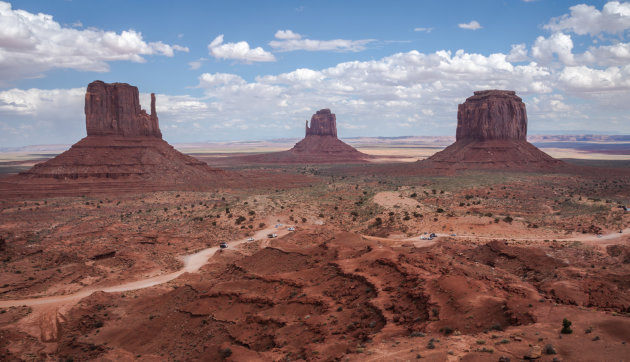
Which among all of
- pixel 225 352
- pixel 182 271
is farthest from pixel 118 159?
pixel 225 352

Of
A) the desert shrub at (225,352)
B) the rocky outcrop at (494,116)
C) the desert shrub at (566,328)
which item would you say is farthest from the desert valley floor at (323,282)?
the rocky outcrop at (494,116)

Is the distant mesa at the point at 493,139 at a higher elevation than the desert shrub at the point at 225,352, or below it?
higher

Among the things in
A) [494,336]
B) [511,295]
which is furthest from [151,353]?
[511,295]

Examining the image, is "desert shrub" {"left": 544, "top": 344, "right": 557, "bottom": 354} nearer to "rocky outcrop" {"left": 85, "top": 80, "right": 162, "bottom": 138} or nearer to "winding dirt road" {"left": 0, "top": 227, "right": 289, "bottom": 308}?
"winding dirt road" {"left": 0, "top": 227, "right": 289, "bottom": 308}

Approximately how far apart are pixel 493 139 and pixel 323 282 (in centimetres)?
11200

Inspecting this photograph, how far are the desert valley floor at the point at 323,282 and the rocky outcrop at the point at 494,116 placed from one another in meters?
64.7

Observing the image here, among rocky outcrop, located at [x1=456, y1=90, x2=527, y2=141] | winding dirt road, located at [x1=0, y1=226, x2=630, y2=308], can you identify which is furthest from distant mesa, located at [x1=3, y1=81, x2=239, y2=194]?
rocky outcrop, located at [x1=456, y1=90, x2=527, y2=141]

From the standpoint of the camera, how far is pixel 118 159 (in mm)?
91250

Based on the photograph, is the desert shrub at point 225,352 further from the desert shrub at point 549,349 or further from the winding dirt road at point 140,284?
the winding dirt road at point 140,284

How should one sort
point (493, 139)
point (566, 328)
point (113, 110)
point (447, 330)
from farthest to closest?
point (493, 139) → point (113, 110) → point (447, 330) → point (566, 328)

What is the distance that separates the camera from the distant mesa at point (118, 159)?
84.8m

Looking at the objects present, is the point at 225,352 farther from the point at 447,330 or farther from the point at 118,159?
the point at 118,159

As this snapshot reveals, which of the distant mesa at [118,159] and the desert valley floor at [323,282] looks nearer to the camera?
the desert valley floor at [323,282]

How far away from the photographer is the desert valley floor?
17016mm
